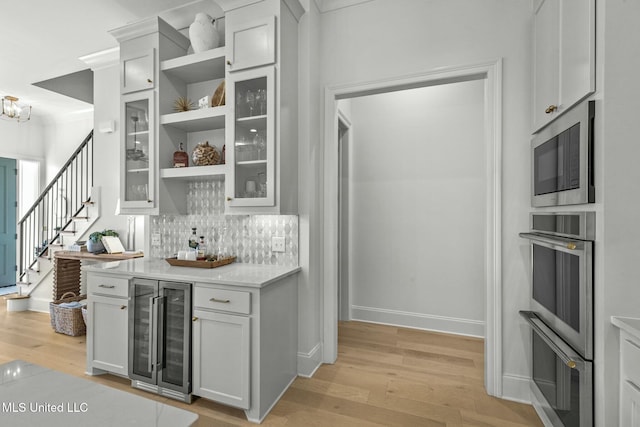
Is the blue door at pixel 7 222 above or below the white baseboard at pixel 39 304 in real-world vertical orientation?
above

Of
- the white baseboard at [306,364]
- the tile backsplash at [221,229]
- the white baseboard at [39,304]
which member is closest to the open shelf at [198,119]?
the tile backsplash at [221,229]

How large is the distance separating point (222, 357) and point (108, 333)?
40.4 inches

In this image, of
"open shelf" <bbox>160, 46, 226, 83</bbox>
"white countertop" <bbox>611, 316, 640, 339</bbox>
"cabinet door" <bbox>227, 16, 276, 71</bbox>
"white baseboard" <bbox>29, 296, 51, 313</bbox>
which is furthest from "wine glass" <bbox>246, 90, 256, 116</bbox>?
"white baseboard" <bbox>29, 296, 51, 313</bbox>

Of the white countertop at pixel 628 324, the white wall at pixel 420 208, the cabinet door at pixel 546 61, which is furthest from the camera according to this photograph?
the white wall at pixel 420 208

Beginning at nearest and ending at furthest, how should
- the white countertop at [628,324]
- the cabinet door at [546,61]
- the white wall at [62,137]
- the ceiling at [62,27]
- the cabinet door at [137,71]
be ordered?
the white countertop at [628,324] < the cabinet door at [546,61] < the cabinet door at [137,71] < the ceiling at [62,27] < the white wall at [62,137]

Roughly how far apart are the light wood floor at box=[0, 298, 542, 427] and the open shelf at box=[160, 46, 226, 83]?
96.8 inches

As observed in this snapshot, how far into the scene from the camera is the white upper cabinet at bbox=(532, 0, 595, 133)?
4.54ft

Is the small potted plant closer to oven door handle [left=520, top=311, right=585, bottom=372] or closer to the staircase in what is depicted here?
the staircase

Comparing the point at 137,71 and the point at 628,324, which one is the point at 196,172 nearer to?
the point at 137,71

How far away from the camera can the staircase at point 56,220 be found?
13.1 feet

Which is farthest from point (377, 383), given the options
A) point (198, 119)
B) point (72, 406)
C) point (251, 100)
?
point (198, 119)

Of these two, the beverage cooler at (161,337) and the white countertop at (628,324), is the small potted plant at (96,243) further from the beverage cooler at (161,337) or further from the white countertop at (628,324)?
the white countertop at (628,324)

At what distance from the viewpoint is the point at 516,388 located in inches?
82.7

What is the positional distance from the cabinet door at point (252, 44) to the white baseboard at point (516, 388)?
2.69 meters
